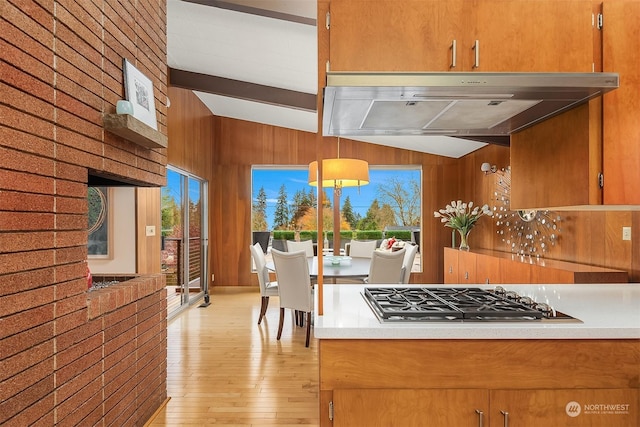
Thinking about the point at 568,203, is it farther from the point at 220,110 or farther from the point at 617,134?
the point at 220,110

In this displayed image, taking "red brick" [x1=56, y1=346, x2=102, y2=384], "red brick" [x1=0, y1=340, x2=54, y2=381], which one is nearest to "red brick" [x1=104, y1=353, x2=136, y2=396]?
"red brick" [x1=56, y1=346, x2=102, y2=384]

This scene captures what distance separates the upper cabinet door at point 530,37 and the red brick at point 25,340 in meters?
1.92

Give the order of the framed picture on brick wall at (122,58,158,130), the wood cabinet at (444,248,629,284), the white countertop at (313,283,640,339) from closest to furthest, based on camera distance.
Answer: the white countertop at (313,283,640,339) < the framed picture on brick wall at (122,58,158,130) < the wood cabinet at (444,248,629,284)

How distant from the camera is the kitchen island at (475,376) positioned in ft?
4.38

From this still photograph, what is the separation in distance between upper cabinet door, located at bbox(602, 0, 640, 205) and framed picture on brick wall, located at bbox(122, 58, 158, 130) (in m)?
2.18

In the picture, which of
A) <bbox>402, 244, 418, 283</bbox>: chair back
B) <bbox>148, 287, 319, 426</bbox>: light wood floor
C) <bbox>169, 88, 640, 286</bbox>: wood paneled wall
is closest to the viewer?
<bbox>148, 287, 319, 426</bbox>: light wood floor

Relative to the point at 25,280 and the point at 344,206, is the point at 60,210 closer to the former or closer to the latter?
the point at 25,280

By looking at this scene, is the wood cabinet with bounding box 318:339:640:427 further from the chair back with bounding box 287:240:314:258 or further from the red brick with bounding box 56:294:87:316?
the chair back with bounding box 287:240:314:258

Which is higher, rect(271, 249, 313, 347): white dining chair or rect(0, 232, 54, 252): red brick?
rect(0, 232, 54, 252): red brick

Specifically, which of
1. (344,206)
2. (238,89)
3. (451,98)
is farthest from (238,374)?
(344,206)

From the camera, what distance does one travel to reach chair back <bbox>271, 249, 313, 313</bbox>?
3.98 m

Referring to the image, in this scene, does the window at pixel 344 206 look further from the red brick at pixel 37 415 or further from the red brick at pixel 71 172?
the red brick at pixel 37 415

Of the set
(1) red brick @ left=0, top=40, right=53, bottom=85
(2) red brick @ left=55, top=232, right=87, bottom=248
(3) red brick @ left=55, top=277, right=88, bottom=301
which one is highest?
(1) red brick @ left=0, top=40, right=53, bottom=85

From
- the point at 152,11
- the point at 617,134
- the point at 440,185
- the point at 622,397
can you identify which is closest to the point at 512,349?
the point at 622,397
